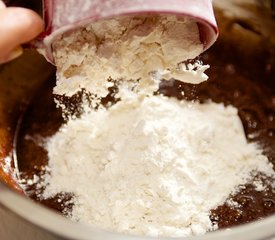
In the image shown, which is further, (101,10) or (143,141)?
(143,141)

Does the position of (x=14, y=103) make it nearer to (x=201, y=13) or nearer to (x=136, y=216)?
(x=136, y=216)

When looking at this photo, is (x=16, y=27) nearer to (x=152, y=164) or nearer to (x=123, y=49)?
(x=123, y=49)

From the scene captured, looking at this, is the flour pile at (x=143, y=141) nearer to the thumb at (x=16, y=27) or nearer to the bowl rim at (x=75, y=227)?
the thumb at (x=16, y=27)

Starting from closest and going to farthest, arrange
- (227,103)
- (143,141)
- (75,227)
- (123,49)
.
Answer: (75,227) < (123,49) < (143,141) < (227,103)

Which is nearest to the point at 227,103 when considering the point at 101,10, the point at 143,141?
the point at 143,141

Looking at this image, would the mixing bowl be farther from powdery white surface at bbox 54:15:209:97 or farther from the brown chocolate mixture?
powdery white surface at bbox 54:15:209:97

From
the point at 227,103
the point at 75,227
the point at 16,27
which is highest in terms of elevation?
the point at 16,27

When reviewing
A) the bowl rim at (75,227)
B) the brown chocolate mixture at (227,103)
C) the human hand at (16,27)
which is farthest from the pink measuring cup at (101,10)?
the brown chocolate mixture at (227,103)

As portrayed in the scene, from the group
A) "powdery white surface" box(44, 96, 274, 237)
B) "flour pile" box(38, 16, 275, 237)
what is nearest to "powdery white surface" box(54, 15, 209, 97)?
"flour pile" box(38, 16, 275, 237)
